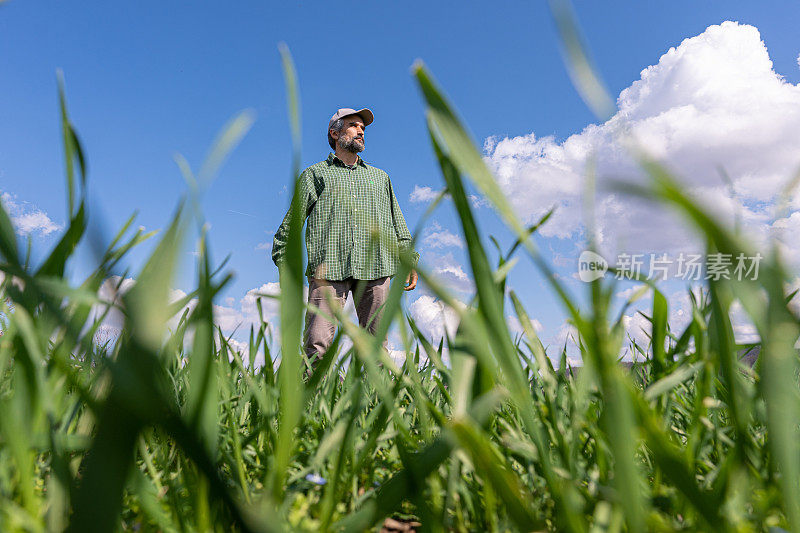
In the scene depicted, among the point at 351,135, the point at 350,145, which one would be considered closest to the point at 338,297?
the point at 350,145

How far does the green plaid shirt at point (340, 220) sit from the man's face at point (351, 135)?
15 centimetres

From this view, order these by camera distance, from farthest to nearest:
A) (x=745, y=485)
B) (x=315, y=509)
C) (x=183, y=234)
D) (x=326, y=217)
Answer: (x=326, y=217) < (x=315, y=509) < (x=745, y=485) < (x=183, y=234)

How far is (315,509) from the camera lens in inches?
24.2

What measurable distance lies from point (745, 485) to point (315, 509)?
0.45 meters

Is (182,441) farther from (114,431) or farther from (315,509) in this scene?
(315,509)

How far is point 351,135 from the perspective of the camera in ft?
15.3

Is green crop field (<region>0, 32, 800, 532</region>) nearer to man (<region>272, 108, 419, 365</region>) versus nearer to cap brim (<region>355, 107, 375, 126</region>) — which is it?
man (<region>272, 108, 419, 365</region>)

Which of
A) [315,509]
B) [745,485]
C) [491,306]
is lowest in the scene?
[315,509]

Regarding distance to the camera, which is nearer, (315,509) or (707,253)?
(707,253)

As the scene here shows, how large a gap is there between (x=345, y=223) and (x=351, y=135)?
0.87 metres

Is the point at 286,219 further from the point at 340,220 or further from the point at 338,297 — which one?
the point at 338,297

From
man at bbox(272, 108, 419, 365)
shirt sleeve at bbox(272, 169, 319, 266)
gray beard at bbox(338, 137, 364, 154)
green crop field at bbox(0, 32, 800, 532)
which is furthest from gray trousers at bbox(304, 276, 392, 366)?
green crop field at bbox(0, 32, 800, 532)

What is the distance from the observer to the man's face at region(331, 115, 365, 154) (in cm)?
464

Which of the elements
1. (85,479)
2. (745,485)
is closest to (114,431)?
(85,479)
